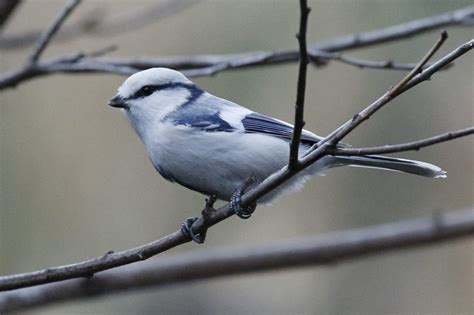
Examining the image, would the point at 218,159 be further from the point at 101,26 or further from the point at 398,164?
the point at 101,26

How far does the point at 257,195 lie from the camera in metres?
2.05

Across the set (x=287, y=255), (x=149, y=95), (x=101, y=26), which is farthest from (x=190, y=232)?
(x=101, y=26)

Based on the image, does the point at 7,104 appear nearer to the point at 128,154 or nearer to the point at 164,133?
the point at 128,154

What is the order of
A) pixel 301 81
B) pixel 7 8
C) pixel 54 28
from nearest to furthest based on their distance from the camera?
pixel 301 81 < pixel 7 8 < pixel 54 28

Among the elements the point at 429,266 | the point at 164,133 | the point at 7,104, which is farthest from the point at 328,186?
the point at 164,133

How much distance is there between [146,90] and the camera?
108 inches

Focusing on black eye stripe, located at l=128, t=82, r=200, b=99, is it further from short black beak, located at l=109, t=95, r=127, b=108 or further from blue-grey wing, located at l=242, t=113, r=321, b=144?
blue-grey wing, located at l=242, t=113, r=321, b=144

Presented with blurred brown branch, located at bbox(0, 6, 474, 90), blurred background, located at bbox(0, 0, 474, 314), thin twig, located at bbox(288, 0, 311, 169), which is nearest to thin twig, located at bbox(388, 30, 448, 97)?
thin twig, located at bbox(288, 0, 311, 169)

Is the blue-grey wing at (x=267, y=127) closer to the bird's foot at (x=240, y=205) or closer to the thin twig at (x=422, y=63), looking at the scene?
the bird's foot at (x=240, y=205)

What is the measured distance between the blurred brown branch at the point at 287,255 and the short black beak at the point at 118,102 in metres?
1.05

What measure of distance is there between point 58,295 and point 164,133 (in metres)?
1.13

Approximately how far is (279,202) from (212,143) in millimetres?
3045

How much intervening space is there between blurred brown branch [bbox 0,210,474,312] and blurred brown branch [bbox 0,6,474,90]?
0.93 metres

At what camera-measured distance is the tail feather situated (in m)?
2.48
